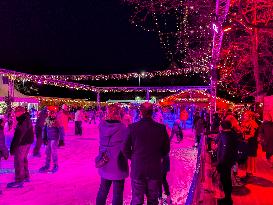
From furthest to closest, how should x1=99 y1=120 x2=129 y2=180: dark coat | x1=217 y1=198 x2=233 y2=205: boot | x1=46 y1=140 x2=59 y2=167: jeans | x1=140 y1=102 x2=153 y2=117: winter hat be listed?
x1=46 y1=140 x2=59 y2=167: jeans → x1=217 y1=198 x2=233 y2=205: boot → x1=99 y1=120 x2=129 y2=180: dark coat → x1=140 y1=102 x2=153 y2=117: winter hat

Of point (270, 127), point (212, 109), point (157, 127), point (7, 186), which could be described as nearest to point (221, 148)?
point (157, 127)

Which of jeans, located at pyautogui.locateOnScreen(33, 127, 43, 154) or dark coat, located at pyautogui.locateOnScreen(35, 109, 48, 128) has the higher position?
dark coat, located at pyautogui.locateOnScreen(35, 109, 48, 128)

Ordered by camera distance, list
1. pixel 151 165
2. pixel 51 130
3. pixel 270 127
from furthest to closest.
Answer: pixel 270 127
pixel 51 130
pixel 151 165

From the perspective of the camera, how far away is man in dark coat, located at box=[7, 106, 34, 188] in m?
7.75

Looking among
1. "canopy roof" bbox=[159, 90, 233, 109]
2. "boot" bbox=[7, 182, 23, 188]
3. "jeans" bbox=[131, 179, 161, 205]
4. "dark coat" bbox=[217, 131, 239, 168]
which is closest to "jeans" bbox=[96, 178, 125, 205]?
"jeans" bbox=[131, 179, 161, 205]

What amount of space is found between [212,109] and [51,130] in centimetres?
632

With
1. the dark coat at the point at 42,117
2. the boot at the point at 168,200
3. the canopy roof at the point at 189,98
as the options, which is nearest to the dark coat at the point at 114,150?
the boot at the point at 168,200

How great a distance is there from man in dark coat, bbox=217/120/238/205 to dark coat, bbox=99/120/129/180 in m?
2.22

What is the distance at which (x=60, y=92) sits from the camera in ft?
196

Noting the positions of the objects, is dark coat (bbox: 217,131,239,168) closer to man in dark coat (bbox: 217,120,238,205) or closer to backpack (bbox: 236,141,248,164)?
man in dark coat (bbox: 217,120,238,205)

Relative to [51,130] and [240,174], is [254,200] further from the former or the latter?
[51,130]

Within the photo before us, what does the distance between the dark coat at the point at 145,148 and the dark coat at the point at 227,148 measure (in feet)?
7.68

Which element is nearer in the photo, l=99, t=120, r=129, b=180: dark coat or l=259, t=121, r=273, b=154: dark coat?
l=99, t=120, r=129, b=180: dark coat

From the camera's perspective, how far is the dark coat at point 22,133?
7743 mm
